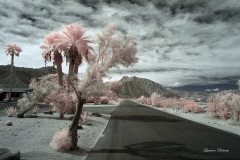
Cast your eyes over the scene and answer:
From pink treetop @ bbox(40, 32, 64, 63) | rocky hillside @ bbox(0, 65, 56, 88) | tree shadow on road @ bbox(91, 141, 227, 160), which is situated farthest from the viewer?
rocky hillside @ bbox(0, 65, 56, 88)

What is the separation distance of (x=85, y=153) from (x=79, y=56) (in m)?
9.80

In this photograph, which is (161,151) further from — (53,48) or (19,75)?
(19,75)

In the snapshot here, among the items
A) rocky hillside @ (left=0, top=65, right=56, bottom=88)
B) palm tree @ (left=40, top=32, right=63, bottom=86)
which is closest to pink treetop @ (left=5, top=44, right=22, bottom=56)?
palm tree @ (left=40, top=32, right=63, bottom=86)

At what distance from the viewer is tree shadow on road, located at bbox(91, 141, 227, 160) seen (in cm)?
934

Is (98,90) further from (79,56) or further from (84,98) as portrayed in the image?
(79,56)

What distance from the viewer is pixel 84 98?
10.9m

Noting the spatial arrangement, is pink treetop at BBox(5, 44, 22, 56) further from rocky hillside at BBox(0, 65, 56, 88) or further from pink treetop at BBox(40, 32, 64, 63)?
rocky hillside at BBox(0, 65, 56, 88)

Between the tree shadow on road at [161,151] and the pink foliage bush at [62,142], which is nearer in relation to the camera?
the tree shadow on road at [161,151]

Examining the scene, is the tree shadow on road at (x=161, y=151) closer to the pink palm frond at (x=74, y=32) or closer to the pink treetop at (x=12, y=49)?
the pink palm frond at (x=74, y=32)

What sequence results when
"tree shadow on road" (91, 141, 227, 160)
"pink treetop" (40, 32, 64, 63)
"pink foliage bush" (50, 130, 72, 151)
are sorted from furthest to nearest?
1. "pink treetop" (40, 32, 64, 63)
2. "pink foliage bush" (50, 130, 72, 151)
3. "tree shadow on road" (91, 141, 227, 160)

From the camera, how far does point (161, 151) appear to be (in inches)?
404

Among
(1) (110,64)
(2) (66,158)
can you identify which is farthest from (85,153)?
(1) (110,64)

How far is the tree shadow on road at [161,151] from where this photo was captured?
934 centimetres

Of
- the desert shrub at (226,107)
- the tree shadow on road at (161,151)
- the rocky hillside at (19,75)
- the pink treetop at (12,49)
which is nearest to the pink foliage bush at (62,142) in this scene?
the tree shadow on road at (161,151)
